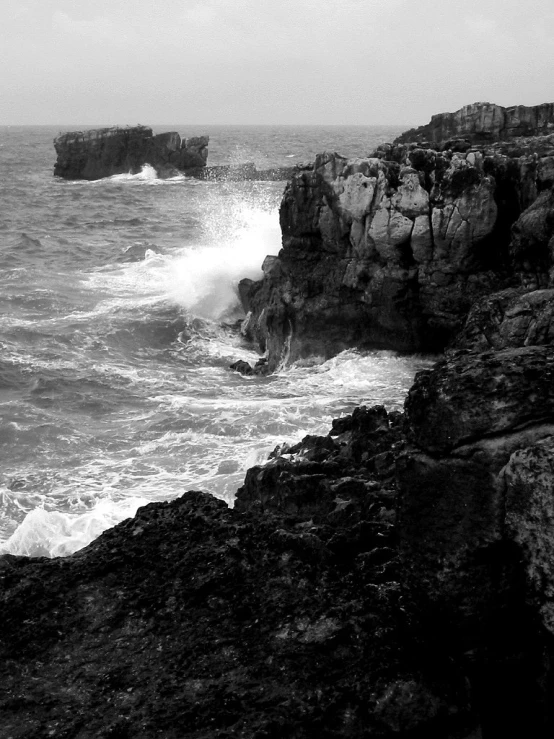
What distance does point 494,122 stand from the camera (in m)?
39.6

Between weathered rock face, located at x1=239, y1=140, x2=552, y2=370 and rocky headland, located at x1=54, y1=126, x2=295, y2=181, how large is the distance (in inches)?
2142

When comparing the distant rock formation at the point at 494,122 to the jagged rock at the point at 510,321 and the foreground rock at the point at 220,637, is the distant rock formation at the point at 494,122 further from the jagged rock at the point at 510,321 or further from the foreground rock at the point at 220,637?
the foreground rock at the point at 220,637

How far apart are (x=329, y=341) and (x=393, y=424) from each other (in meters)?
9.04

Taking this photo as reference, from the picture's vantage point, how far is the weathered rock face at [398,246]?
19266 millimetres

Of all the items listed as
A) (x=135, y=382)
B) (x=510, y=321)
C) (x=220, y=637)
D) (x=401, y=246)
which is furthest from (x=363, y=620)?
(x=135, y=382)

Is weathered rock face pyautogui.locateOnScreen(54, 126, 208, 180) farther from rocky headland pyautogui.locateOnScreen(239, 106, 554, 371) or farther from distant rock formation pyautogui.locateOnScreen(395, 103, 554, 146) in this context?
rocky headland pyautogui.locateOnScreen(239, 106, 554, 371)

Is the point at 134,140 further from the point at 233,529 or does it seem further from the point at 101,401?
the point at 233,529

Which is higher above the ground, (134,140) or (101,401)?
(134,140)

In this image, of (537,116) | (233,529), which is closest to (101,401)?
(233,529)

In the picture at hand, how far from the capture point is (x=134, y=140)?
256ft

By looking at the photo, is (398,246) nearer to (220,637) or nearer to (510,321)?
(510,321)

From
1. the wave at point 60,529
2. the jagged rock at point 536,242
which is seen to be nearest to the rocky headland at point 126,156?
the jagged rock at point 536,242

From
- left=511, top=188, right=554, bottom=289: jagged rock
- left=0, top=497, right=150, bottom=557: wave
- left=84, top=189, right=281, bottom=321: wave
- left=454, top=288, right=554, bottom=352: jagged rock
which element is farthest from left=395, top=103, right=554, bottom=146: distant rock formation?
left=0, top=497, right=150, bottom=557: wave

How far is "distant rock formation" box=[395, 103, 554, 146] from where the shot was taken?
121 feet
